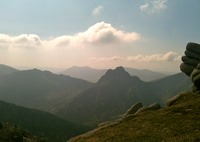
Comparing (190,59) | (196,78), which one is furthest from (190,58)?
(196,78)

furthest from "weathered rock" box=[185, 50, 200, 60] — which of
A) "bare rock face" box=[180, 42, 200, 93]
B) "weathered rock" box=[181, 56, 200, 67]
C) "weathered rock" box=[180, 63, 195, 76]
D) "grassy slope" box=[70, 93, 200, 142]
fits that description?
"grassy slope" box=[70, 93, 200, 142]

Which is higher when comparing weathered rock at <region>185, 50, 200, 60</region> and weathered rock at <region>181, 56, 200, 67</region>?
weathered rock at <region>185, 50, 200, 60</region>

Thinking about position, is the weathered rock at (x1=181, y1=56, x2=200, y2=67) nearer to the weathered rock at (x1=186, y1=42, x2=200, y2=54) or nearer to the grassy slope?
the weathered rock at (x1=186, y1=42, x2=200, y2=54)

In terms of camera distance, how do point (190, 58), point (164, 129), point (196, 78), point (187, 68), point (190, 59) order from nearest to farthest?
point (164, 129) < point (196, 78) < point (187, 68) < point (190, 59) < point (190, 58)

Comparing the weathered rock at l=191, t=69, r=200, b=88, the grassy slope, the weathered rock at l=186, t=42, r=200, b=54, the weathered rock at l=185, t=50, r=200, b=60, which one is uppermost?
the weathered rock at l=186, t=42, r=200, b=54

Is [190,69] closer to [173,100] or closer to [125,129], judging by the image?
[173,100]

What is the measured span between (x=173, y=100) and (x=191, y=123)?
3238 centimetres

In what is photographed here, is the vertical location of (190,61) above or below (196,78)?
above

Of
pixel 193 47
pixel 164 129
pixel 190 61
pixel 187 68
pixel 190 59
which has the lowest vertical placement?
pixel 164 129

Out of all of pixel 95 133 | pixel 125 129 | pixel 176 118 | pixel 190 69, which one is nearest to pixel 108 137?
pixel 125 129

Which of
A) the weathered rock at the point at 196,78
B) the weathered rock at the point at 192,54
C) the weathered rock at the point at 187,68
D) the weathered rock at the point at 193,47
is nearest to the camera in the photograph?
the weathered rock at the point at 196,78

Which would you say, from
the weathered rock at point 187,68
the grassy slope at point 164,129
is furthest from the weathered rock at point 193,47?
the grassy slope at point 164,129

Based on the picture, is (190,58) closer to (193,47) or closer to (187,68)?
(193,47)

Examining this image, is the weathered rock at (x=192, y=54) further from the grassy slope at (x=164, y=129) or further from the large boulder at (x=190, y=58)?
the grassy slope at (x=164, y=129)
